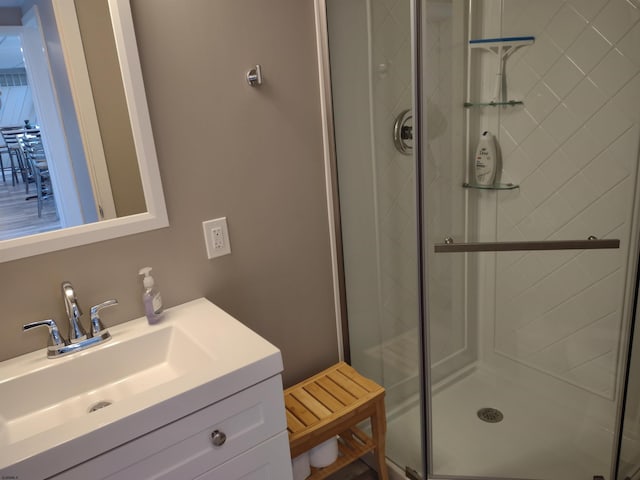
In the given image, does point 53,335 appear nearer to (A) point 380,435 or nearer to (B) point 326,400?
(B) point 326,400

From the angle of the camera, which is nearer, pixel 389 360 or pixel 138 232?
pixel 138 232

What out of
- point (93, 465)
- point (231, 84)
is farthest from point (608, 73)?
point (93, 465)

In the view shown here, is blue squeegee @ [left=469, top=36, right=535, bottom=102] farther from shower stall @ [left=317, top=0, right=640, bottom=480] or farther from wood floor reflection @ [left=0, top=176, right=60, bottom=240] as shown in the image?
wood floor reflection @ [left=0, top=176, right=60, bottom=240]

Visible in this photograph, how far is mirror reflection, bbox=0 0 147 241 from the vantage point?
4.09 feet

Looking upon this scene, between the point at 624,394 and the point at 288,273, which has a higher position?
the point at 288,273

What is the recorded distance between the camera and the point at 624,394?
1.60 metres

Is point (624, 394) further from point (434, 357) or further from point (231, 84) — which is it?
point (231, 84)

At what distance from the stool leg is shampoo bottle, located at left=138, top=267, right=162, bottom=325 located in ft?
2.72

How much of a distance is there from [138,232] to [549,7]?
57.4 inches

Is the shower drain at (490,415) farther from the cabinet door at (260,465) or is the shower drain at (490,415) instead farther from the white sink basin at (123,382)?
the white sink basin at (123,382)

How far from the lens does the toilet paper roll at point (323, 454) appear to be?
5.53ft

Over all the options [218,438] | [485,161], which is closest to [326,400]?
[218,438]

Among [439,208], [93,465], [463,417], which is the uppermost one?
[439,208]

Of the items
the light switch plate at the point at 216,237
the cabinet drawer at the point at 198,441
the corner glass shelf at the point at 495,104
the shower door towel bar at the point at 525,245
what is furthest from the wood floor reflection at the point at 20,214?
the corner glass shelf at the point at 495,104
